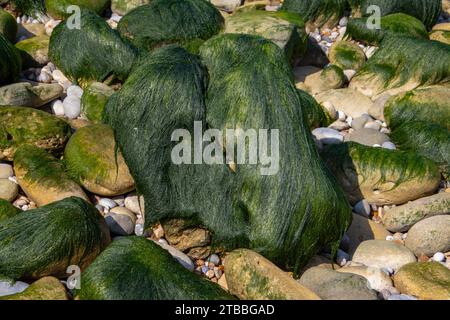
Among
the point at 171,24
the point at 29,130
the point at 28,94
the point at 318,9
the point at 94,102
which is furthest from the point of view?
the point at 318,9

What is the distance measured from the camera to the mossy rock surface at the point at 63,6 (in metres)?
9.15

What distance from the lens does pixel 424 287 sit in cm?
559

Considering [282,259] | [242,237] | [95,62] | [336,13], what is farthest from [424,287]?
[336,13]

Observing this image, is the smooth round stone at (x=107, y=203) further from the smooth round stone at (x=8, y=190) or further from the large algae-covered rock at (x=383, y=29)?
the large algae-covered rock at (x=383, y=29)

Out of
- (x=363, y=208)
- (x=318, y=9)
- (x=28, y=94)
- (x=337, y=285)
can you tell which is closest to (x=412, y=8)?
(x=318, y=9)

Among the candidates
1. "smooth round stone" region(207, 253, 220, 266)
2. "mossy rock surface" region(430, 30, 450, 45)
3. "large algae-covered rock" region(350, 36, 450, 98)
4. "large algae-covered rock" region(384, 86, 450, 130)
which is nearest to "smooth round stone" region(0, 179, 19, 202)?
"smooth round stone" region(207, 253, 220, 266)

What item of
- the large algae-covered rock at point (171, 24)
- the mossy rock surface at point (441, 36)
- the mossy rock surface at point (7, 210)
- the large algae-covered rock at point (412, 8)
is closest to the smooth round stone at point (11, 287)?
the mossy rock surface at point (7, 210)

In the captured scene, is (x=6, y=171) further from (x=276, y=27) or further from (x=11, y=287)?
(x=276, y=27)

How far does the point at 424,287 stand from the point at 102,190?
9.75ft

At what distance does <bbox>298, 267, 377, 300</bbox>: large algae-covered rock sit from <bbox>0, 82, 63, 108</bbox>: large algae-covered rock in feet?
11.5

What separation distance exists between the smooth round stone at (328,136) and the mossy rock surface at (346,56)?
1.73 metres

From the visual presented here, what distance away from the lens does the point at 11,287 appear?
5262 millimetres

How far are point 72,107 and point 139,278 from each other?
2906 millimetres

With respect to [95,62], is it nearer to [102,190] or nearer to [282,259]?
[102,190]
